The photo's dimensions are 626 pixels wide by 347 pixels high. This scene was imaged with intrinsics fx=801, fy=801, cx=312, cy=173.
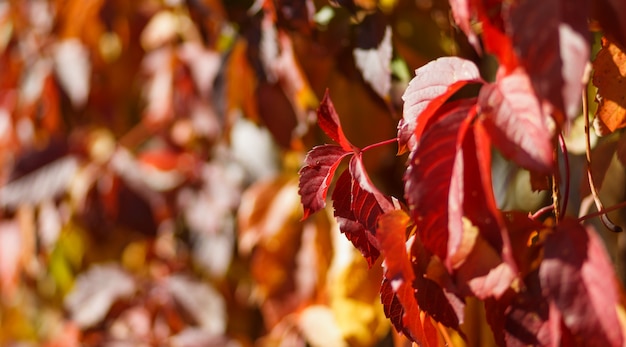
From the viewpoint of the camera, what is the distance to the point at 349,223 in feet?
2.04

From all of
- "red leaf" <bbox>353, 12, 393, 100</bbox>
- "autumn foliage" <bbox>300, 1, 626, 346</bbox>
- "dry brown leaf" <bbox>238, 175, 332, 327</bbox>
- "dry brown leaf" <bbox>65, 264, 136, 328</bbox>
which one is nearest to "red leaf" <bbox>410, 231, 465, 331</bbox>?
"autumn foliage" <bbox>300, 1, 626, 346</bbox>

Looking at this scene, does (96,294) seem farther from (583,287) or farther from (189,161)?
(583,287)

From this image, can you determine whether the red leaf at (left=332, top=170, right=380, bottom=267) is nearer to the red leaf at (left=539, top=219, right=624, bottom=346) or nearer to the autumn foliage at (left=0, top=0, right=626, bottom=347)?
the autumn foliage at (left=0, top=0, right=626, bottom=347)

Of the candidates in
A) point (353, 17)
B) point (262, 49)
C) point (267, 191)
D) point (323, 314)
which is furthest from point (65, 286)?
point (353, 17)

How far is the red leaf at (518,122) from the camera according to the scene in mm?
461

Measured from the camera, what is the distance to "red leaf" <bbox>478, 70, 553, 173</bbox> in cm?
46

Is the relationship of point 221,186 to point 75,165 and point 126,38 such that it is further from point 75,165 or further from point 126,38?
point 126,38

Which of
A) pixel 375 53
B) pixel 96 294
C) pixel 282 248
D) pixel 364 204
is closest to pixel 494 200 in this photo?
pixel 364 204

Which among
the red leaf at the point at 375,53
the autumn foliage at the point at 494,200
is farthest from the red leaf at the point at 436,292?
the red leaf at the point at 375,53

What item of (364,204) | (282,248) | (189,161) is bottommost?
(282,248)

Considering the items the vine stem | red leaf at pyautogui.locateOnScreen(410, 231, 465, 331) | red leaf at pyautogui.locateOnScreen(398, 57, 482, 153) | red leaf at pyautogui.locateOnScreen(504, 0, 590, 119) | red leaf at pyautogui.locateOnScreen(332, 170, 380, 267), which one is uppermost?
red leaf at pyautogui.locateOnScreen(504, 0, 590, 119)

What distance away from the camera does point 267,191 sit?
4.25ft

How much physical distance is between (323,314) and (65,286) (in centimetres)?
81

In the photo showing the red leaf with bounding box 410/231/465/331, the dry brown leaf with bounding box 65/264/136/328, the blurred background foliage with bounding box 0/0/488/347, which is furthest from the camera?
the dry brown leaf with bounding box 65/264/136/328
